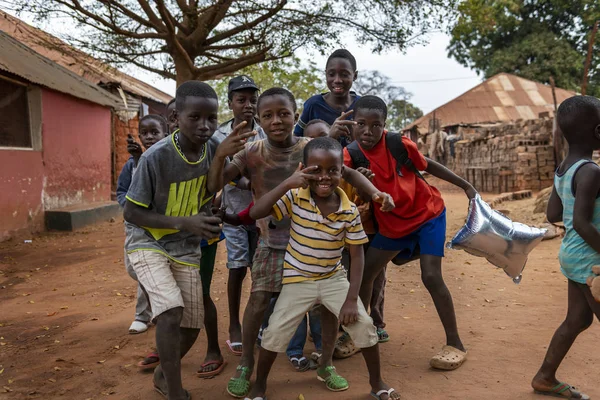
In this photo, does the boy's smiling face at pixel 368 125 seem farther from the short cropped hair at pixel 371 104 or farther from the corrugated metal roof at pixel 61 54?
the corrugated metal roof at pixel 61 54

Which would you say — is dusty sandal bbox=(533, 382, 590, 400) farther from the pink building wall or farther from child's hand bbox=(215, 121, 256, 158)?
the pink building wall

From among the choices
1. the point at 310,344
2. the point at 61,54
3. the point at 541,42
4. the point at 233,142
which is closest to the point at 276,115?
the point at 233,142

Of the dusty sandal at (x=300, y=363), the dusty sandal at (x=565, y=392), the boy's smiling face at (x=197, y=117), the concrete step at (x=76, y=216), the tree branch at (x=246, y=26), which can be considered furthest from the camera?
the tree branch at (x=246, y=26)

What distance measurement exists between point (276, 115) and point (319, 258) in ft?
2.60

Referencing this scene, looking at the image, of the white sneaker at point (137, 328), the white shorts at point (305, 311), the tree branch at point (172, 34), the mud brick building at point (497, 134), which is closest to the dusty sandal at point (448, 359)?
the white shorts at point (305, 311)

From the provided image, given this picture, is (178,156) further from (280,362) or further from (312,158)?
(280,362)

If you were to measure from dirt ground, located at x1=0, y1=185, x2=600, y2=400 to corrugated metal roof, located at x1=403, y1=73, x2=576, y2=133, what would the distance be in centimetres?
1766

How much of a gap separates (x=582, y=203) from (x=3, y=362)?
352 cm

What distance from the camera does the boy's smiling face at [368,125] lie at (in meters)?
3.07

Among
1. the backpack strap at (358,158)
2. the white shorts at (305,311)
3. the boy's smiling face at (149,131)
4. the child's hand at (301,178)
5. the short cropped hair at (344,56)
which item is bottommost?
the white shorts at (305,311)

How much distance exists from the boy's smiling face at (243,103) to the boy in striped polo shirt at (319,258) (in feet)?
3.13

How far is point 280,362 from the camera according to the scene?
324cm

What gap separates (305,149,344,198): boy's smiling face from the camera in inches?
98.4

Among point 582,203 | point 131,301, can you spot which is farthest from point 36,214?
point 582,203
